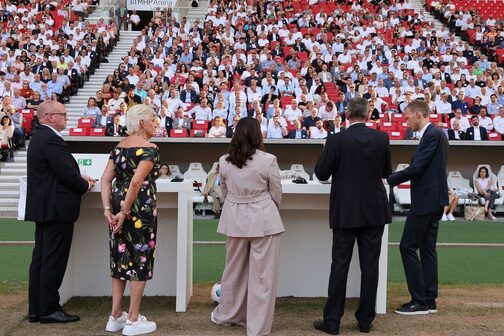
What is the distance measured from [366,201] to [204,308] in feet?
6.08

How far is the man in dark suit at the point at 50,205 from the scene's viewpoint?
18.7 ft

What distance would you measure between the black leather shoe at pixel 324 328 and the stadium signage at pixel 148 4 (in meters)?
24.9

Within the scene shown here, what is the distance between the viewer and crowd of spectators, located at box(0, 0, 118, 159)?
18469mm

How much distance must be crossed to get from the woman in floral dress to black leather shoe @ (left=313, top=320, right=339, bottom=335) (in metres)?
1.30

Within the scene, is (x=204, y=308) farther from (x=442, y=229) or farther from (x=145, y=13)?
(x=145, y=13)

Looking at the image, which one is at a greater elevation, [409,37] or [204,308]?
[409,37]

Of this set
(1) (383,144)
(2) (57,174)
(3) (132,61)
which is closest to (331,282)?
(1) (383,144)

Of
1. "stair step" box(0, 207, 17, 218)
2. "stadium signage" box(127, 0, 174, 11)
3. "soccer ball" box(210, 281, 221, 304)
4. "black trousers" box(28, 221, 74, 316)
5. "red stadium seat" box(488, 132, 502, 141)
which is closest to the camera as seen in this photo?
"black trousers" box(28, 221, 74, 316)

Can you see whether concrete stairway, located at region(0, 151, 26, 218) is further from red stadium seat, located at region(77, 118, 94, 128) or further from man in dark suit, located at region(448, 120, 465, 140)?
man in dark suit, located at region(448, 120, 465, 140)

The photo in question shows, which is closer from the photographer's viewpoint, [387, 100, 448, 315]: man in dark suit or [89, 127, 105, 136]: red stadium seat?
[387, 100, 448, 315]: man in dark suit

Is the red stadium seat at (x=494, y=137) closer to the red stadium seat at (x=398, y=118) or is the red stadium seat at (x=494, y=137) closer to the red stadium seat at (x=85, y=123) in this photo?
the red stadium seat at (x=398, y=118)

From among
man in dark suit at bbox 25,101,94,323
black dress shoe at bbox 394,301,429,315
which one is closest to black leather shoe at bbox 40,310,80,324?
man in dark suit at bbox 25,101,94,323

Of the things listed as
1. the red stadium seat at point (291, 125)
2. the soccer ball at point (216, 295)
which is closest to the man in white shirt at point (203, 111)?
the red stadium seat at point (291, 125)

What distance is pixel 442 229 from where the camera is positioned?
13094mm
